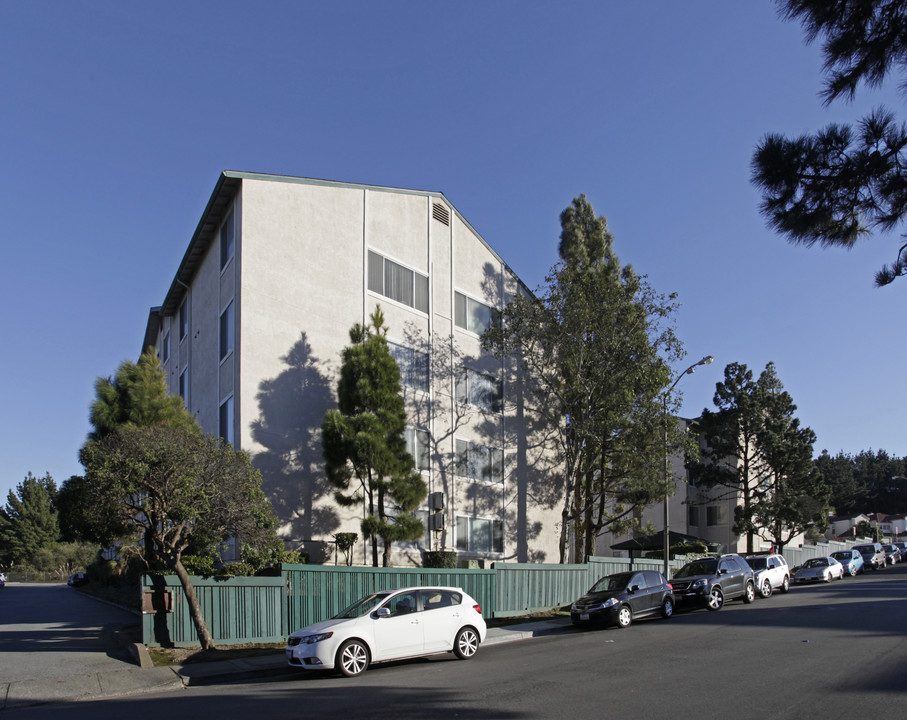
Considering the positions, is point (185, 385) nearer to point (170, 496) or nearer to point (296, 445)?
point (296, 445)

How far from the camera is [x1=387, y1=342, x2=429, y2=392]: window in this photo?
86.1 feet

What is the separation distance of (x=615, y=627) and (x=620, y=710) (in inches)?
417

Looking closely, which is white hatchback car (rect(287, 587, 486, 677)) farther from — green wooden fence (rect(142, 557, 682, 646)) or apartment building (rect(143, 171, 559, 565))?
apartment building (rect(143, 171, 559, 565))

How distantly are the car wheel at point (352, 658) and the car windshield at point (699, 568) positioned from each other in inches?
542

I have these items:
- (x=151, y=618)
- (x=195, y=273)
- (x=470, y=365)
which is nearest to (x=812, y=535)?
(x=470, y=365)

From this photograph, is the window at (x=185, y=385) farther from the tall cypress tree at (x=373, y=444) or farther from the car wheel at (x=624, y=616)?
the car wheel at (x=624, y=616)

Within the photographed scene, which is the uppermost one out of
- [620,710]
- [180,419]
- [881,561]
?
[180,419]

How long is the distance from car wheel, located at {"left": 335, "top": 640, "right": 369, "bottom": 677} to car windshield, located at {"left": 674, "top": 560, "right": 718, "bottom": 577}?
542 inches

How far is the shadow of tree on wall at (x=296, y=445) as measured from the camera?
22.1 meters

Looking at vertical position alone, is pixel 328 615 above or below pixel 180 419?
below

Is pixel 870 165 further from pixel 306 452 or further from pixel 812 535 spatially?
pixel 812 535

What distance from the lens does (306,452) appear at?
Answer: 76.0ft

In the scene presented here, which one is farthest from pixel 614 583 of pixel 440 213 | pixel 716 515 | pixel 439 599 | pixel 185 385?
pixel 716 515

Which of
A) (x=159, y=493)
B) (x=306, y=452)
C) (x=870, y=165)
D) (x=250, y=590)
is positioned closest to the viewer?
(x=870, y=165)
